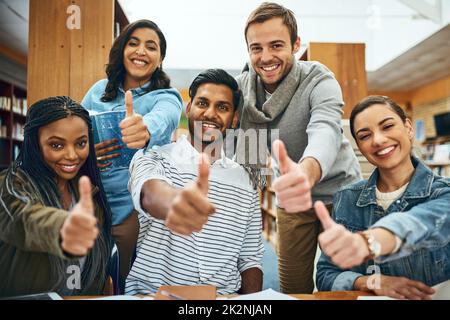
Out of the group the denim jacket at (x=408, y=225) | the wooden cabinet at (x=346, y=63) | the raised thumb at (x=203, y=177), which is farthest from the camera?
the wooden cabinet at (x=346, y=63)

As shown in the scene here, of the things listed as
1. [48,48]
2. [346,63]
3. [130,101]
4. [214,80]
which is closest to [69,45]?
[48,48]

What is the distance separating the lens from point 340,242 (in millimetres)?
961

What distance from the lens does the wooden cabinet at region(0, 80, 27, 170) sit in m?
1.15

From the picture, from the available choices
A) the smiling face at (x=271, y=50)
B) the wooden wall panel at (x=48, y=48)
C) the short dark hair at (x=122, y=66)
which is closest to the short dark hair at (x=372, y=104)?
the smiling face at (x=271, y=50)


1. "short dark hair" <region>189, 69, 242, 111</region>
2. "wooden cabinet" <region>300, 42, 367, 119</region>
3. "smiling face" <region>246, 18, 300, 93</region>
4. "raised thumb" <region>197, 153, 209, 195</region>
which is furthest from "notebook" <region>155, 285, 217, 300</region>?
"wooden cabinet" <region>300, 42, 367, 119</region>

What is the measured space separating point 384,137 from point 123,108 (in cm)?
82

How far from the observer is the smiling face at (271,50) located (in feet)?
4.16

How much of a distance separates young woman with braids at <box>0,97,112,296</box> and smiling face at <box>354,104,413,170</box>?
821 millimetres

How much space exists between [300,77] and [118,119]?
0.62 m

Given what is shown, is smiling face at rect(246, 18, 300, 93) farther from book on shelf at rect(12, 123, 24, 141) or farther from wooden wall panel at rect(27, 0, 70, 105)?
book on shelf at rect(12, 123, 24, 141)

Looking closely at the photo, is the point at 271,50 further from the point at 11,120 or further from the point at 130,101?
the point at 11,120

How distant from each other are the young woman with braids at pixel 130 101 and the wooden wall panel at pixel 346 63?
1.76 ft

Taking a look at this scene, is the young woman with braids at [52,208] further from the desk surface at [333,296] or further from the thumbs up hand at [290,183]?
the thumbs up hand at [290,183]
